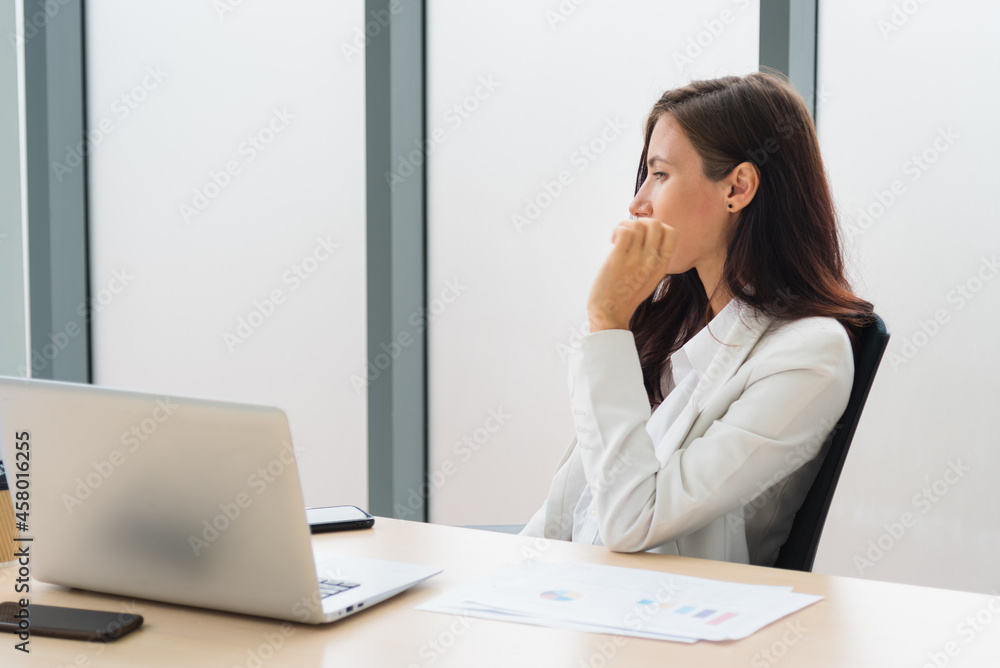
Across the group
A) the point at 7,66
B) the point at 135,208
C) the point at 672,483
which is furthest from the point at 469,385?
the point at 7,66

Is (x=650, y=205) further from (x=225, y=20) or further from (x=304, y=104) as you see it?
(x=225, y=20)

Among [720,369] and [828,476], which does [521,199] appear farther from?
[828,476]

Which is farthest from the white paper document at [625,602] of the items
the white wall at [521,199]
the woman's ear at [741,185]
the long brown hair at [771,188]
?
the white wall at [521,199]

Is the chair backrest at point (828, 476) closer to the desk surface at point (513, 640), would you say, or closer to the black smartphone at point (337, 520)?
the desk surface at point (513, 640)

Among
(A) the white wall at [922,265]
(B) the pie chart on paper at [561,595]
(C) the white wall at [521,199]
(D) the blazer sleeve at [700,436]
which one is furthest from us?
(C) the white wall at [521,199]

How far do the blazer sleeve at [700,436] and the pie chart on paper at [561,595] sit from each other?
10.9 inches

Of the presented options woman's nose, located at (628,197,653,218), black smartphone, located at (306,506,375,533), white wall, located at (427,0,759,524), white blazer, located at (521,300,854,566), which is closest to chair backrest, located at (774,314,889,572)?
white blazer, located at (521,300,854,566)

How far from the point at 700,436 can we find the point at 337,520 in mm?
578

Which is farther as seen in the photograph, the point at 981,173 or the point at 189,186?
the point at 189,186

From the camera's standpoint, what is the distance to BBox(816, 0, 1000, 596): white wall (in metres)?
2.28

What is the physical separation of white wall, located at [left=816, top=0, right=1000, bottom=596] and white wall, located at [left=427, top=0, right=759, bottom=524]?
1.53ft

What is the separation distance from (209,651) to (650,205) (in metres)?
1.10

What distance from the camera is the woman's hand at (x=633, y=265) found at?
151 centimetres

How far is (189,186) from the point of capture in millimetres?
3438
